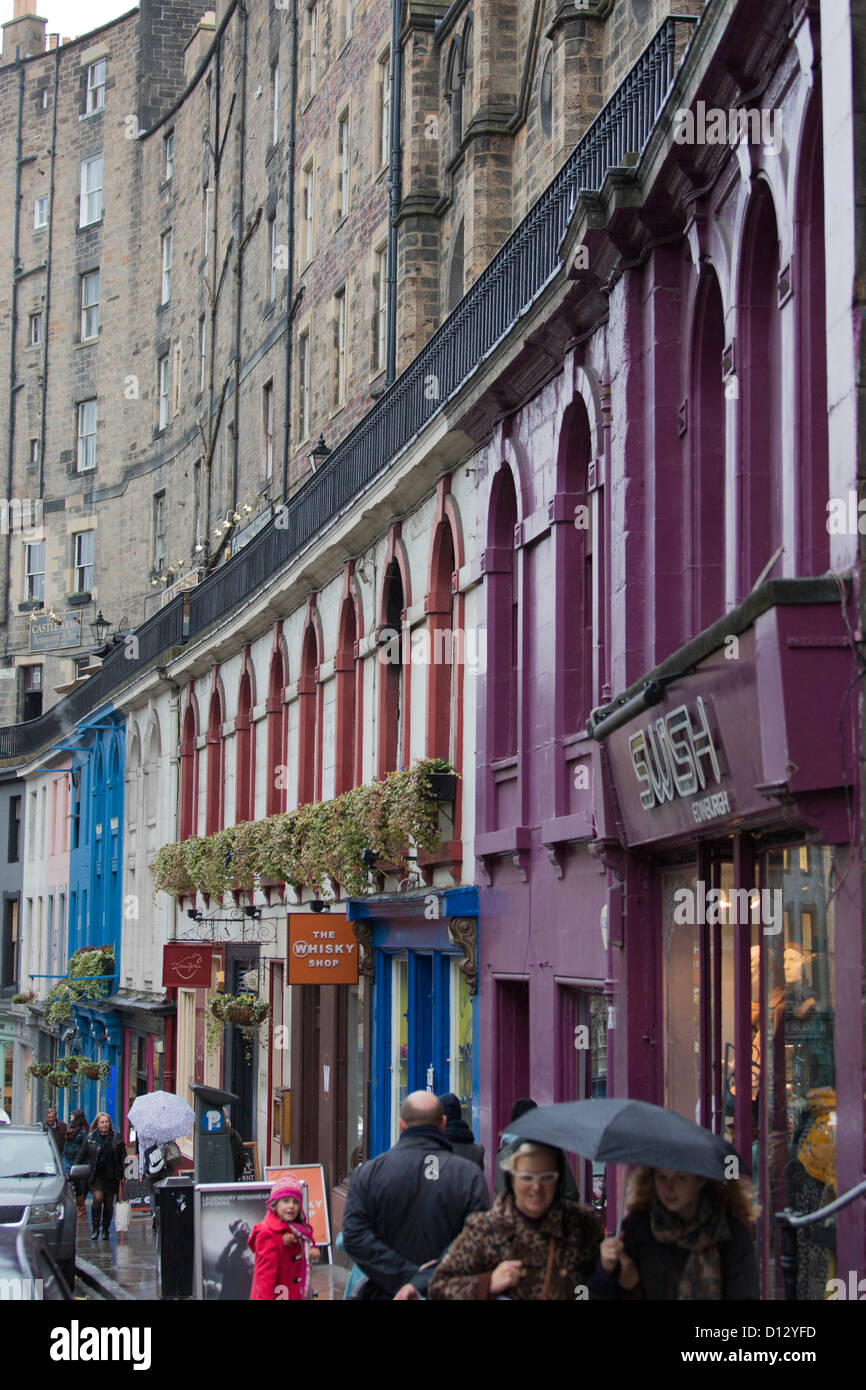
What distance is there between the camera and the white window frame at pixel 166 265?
51531mm

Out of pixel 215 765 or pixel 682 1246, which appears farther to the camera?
pixel 215 765

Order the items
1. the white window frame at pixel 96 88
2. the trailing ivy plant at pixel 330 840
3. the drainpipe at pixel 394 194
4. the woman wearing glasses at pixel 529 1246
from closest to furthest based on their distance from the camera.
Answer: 1. the woman wearing glasses at pixel 529 1246
2. the trailing ivy plant at pixel 330 840
3. the drainpipe at pixel 394 194
4. the white window frame at pixel 96 88

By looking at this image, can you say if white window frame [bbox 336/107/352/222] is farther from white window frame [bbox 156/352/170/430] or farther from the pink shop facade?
white window frame [bbox 156/352/170/430]

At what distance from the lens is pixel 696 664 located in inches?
410

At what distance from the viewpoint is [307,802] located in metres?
25.6

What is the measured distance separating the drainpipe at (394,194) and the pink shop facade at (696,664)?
11035 millimetres

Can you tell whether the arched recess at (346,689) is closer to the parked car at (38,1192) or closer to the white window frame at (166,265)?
the parked car at (38,1192)

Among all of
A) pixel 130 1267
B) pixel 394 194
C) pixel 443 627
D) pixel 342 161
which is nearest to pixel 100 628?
pixel 342 161

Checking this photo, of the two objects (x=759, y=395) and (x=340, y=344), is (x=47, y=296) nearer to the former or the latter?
(x=340, y=344)

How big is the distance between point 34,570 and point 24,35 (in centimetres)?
1845

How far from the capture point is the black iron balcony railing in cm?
1403

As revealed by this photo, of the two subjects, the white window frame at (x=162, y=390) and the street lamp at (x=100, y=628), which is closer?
the street lamp at (x=100, y=628)

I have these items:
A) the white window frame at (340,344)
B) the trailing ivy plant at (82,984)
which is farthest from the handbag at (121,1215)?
the trailing ivy plant at (82,984)

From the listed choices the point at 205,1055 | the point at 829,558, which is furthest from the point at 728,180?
the point at 205,1055
